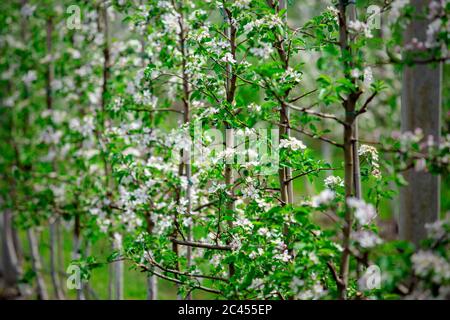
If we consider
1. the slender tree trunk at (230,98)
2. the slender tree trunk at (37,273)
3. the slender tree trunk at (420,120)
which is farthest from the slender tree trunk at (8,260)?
the slender tree trunk at (420,120)

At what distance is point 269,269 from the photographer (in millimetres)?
2789

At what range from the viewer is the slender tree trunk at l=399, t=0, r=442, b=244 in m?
2.23

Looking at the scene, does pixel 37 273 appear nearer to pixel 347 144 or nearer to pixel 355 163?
pixel 355 163

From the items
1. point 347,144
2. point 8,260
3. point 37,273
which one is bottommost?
point 37,273

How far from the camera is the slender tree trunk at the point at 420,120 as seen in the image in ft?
7.32

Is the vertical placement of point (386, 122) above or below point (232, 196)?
above

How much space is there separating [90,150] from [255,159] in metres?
2.62

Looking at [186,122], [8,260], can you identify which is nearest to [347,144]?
[186,122]

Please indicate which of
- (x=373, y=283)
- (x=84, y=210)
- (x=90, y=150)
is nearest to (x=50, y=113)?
(x=90, y=150)

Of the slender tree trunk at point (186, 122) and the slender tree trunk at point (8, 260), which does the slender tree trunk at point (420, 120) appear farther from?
the slender tree trunk at point (8, 260)

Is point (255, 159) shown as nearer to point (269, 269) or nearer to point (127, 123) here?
point (269, 269)

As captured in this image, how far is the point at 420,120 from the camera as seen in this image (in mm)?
2258

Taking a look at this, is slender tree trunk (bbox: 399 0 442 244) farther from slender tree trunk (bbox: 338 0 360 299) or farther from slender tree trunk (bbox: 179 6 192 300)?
slender tree trunk (bbox: 179 6 192 300)
